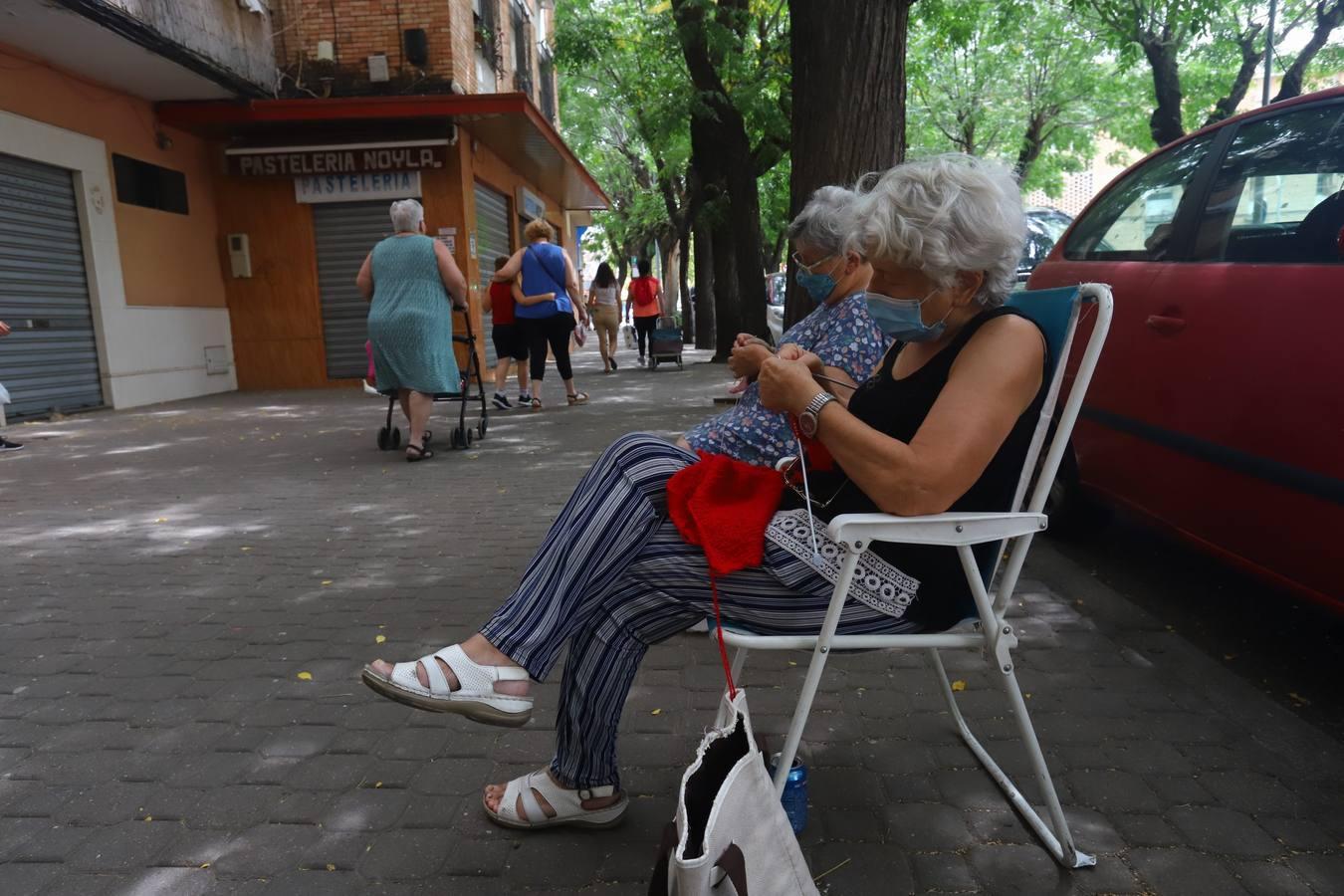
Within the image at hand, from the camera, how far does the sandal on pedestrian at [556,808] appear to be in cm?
224

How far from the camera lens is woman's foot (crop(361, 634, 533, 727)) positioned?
2016mm

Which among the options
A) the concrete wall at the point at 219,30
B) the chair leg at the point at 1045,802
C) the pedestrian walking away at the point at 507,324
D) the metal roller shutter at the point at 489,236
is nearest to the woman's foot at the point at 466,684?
the chair leg at the point at 1045,802

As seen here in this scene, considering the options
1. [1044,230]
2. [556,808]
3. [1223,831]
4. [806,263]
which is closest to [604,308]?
[1044,230]

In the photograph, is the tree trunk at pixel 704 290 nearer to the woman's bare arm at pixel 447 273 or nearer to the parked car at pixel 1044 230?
the parked car at pixel 1044 230

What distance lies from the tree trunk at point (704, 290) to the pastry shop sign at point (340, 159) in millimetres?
8024

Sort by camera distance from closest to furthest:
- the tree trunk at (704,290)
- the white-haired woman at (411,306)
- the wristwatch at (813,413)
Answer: the wristwatch at (813,413) < the white-haired woman at (411,306) < the tree trunk at (704,290)

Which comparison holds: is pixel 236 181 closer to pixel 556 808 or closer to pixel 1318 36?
pixel 556 808

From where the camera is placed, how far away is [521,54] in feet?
69.9

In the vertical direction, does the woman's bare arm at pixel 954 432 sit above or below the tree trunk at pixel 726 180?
below

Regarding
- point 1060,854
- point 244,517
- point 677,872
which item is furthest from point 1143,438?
point 244,517

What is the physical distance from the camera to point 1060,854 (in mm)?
2090

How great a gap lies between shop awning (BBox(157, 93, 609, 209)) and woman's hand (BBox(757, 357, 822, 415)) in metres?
11.9

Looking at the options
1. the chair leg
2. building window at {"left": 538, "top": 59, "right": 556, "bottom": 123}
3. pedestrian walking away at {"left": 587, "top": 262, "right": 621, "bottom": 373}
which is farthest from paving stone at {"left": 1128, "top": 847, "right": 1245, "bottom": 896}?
building window at {"left": 538, "top": 59, "right": 556, "bottom": 123}

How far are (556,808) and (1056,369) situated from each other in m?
1.55
